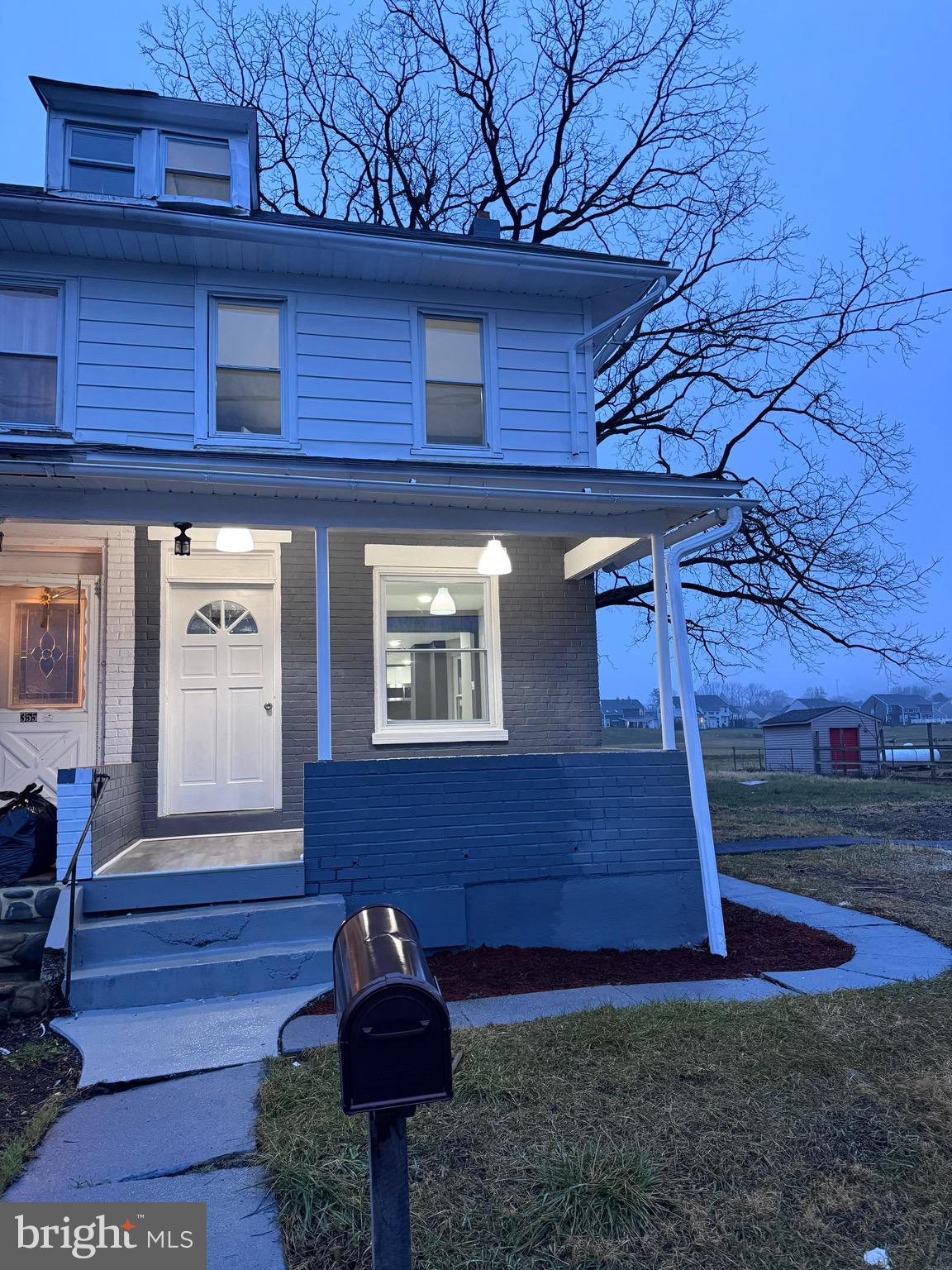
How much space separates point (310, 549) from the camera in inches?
313

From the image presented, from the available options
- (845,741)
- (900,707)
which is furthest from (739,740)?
(845,741)

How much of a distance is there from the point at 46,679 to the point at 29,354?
285 cm

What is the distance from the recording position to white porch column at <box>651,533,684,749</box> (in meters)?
7.04

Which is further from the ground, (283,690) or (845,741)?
(283,690)

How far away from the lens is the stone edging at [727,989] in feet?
15.7

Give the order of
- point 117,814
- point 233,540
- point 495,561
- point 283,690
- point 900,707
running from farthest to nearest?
point 900,707 → point 283,690 → point 495,561 → point 233,540 → point 117,814

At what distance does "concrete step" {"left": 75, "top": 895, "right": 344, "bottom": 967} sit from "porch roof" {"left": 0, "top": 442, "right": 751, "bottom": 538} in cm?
277

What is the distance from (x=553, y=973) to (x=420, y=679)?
3146 millimetres

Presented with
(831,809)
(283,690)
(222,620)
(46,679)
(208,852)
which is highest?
(222,620)

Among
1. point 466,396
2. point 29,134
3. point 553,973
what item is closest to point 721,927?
point 553,973

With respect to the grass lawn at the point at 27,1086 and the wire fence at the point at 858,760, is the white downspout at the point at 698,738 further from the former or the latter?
the wire fence at the point at 858,760

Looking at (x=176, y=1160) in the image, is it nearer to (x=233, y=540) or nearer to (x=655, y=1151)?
(x=655, y=1151)

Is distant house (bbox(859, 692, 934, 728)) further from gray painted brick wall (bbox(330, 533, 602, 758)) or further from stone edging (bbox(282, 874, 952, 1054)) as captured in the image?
stone edging (bbox(282, 874, 952, 1054))

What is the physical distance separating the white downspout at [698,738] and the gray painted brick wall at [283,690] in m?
3.28
